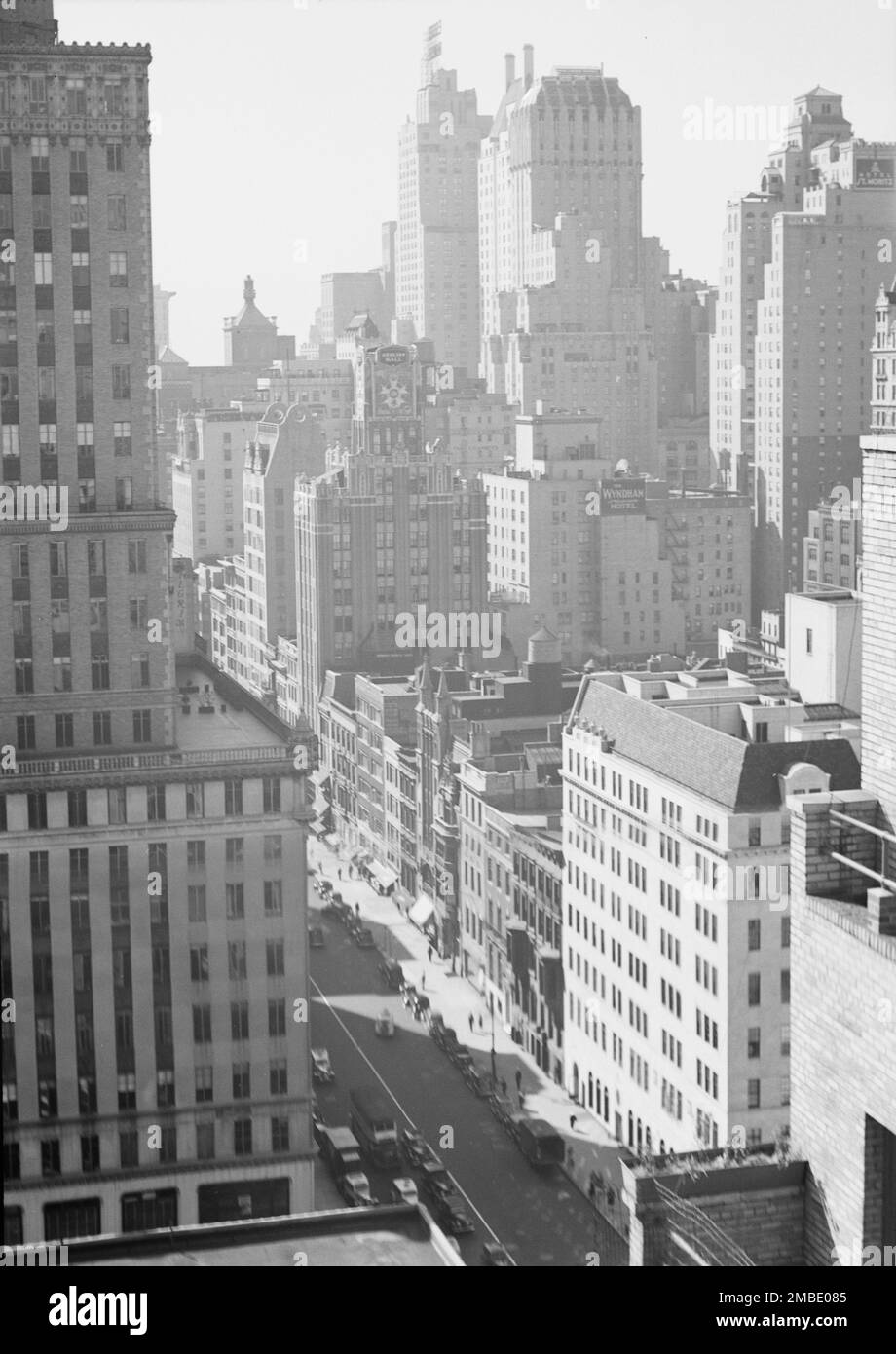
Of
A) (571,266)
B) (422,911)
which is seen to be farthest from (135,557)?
(571,266)

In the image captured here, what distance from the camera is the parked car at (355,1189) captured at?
24.0 m

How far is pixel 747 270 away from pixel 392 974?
42.3 m

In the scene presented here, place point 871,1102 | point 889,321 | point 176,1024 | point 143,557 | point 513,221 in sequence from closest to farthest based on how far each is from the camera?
point 871,1102 → point 889,321 → point 176,1024 → point 143,557 → point 513,221

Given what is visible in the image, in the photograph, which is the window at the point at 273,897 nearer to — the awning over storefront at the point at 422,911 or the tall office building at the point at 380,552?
the awning over storefront at the point at 422,911

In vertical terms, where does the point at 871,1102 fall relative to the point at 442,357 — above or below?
below

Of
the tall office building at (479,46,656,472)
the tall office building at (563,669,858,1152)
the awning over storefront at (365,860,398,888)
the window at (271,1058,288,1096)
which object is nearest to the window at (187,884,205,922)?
the window at (271,1058,288,1096)

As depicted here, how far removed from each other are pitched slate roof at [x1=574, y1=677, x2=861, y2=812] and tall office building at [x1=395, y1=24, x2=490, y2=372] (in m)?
36.3

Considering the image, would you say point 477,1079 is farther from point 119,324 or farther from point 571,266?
point 571,266

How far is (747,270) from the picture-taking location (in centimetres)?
7106

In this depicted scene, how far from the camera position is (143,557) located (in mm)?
23766

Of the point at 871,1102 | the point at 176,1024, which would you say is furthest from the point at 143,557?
the point at 871,1102
